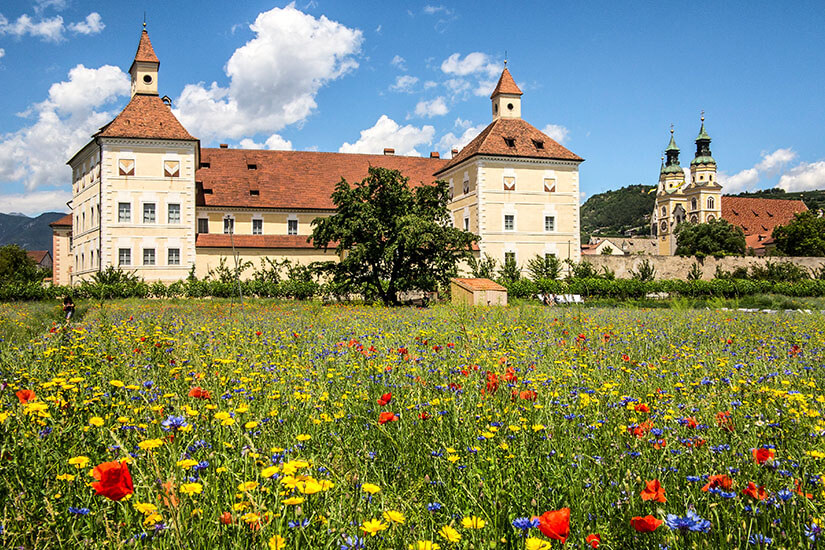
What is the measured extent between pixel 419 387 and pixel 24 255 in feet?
349

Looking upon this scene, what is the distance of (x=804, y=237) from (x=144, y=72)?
276ft

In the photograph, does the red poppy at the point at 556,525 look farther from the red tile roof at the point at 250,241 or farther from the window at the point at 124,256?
the window at the point at 124,256

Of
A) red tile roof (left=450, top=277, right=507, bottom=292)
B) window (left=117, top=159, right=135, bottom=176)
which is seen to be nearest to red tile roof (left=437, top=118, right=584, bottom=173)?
red tile roof (left=450, top=277, right=507, bottom=292)

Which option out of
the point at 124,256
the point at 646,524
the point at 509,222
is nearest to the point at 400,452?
the point at 646,524

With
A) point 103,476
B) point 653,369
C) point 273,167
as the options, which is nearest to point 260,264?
point 273,167

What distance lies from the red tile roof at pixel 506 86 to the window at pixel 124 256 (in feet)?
102

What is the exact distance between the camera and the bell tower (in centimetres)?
4292

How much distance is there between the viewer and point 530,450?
3195 mm

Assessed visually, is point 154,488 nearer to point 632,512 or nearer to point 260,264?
point 632,512

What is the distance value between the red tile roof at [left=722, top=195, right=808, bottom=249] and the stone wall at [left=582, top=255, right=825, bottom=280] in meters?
72.1

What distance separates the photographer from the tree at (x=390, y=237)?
25.4 m

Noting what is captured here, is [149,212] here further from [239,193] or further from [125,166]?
[239,193]

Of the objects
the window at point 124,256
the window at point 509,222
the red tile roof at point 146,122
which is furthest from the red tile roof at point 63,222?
the window at point 509,222

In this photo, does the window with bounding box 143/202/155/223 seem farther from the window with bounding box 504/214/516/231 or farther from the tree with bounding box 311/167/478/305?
the window with bounding box 504/214/516/231
